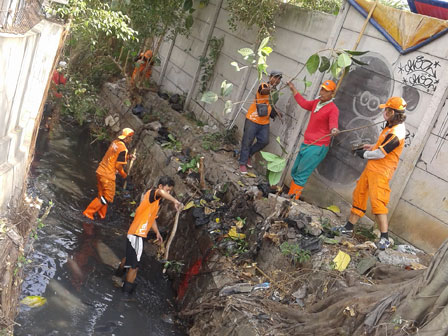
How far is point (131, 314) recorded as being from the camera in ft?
22.5

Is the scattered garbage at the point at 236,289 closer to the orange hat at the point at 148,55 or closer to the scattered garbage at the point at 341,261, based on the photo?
the scattered garbage at the point at 341,261

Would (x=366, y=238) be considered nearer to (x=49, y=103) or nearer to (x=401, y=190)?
(x=401, y=190)

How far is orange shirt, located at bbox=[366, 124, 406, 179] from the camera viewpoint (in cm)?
641

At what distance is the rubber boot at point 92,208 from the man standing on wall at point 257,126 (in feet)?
8.05

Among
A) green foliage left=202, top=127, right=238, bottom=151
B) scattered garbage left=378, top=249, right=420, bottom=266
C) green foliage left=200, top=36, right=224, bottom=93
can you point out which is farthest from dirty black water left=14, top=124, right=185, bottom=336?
green foliage left=200, top=36, right=224, bottom=93

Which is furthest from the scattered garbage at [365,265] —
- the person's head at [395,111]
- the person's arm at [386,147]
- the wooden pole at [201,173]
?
the wooden pole at [201,173]

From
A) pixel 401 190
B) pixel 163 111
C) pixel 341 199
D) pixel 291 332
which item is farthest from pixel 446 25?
pixel 163 111

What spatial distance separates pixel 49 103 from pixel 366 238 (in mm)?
8466

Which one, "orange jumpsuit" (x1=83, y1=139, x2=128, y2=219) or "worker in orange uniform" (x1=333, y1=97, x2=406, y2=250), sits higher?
"worker in orange uniform" (x1=333, y1=97, x2=406, y2=250)

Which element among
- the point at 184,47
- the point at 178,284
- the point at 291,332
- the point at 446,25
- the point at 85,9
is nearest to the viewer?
the point at 291,332

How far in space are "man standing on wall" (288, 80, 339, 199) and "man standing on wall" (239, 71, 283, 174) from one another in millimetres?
828

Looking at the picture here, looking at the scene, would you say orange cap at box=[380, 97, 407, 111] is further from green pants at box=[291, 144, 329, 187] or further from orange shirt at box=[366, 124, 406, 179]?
green pants at box=[291, 144, 329, 187]

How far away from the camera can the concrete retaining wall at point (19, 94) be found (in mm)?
5022

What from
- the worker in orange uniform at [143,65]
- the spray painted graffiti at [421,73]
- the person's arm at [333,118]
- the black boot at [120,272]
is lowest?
the black boot at [120,272]
